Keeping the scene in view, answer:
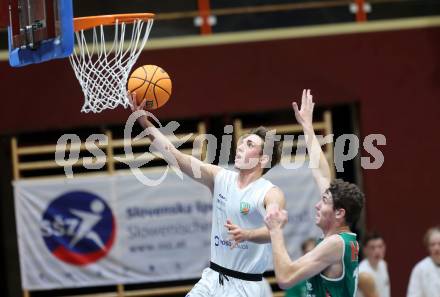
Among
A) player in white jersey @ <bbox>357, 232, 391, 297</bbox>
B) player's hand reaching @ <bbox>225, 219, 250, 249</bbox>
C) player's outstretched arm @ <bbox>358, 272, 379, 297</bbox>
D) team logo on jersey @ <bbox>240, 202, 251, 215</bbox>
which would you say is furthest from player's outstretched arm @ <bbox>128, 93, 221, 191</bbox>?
player in white jersey @ <bbox>357, 232, 391, 297</bbox>

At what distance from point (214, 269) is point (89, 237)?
527 centimetres

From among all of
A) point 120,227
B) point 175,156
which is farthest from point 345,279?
point 120,227

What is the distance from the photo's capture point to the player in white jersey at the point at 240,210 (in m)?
7.83

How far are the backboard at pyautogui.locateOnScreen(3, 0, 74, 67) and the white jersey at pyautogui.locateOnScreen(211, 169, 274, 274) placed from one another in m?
1.73

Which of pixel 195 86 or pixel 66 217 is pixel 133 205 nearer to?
pixel 66 217

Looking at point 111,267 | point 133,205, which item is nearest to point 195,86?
point 133,205

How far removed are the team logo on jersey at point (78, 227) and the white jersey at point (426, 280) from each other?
4110 mm

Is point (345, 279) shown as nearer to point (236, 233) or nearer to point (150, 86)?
point (236, 233)

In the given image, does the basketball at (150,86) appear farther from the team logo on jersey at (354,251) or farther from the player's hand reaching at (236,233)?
the team logo on jersey at (354,251)

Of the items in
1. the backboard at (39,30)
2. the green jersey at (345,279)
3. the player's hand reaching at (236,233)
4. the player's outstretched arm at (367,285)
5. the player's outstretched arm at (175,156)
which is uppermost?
the backboard at (39,30)

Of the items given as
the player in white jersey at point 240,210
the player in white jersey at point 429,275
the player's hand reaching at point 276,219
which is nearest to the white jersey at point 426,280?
the player in white jersey at point 429,275

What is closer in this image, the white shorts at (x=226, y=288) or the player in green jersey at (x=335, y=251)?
the player in green jersey at (x=335, y=251)

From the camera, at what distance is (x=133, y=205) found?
12992 millimetres

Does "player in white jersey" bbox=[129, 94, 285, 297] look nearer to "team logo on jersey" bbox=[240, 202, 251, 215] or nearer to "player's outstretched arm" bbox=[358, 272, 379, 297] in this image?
"team logo on jersey" bbox=[240, 202, 251, 215]
